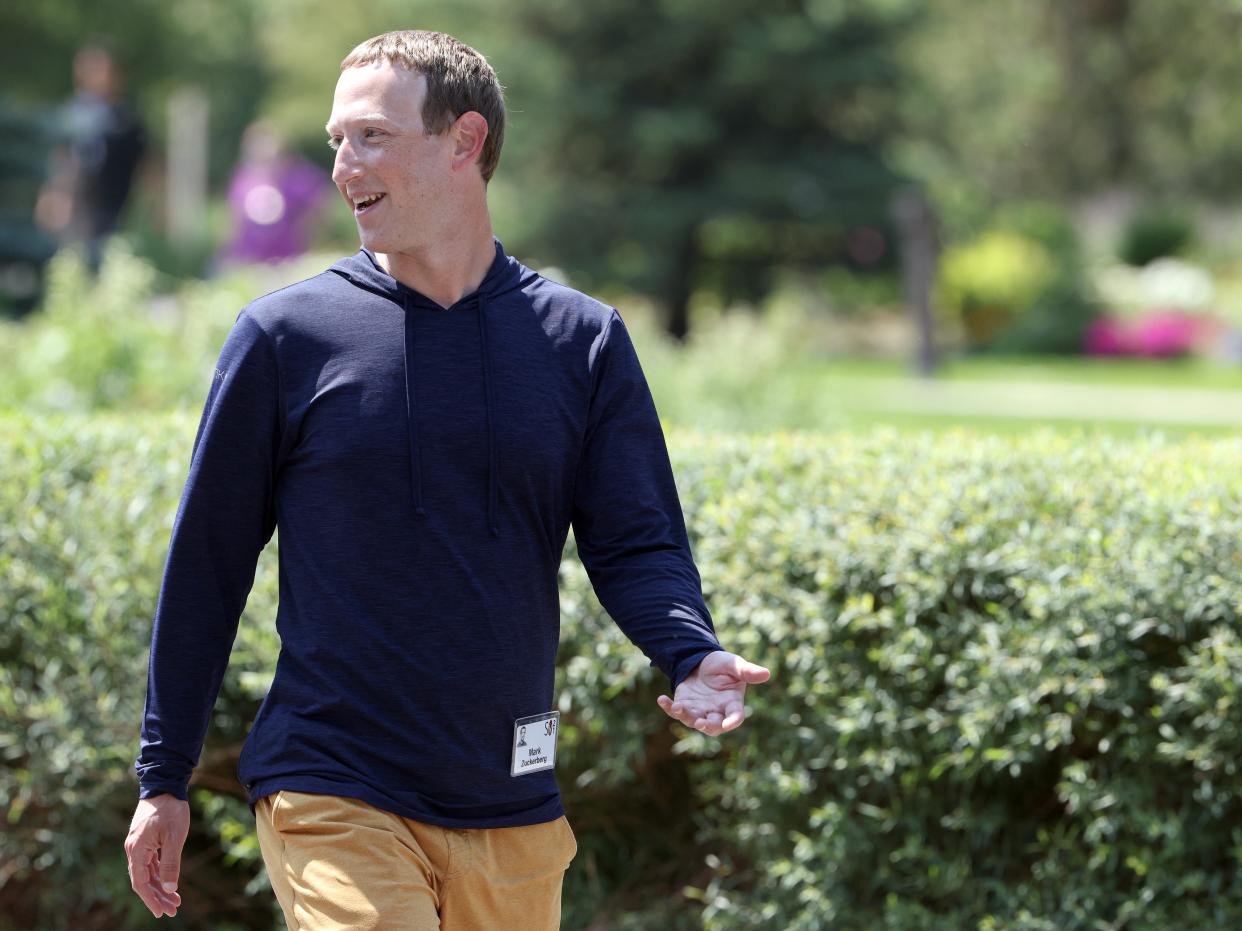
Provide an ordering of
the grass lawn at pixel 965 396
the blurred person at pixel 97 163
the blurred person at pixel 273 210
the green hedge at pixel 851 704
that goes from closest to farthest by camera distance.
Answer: the green hedge at pixel 851 704
the grass lawn at pixel 965 396
the blurred person at pixel 273 210
the blurred person at pixel 97 163

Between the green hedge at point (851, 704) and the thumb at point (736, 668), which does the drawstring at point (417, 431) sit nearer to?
the thumb at point (736, 668)

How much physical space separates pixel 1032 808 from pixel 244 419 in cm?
237

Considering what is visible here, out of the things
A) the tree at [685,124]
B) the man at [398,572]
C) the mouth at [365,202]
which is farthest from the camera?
the tree at [685,124]

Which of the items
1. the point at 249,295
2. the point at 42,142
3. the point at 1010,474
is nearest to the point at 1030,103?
the point at 42,142

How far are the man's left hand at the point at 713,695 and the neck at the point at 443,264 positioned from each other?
0.71 meters

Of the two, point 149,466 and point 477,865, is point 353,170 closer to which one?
point 477,865

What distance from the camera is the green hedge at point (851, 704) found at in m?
3.88

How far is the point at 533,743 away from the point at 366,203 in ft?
2.86

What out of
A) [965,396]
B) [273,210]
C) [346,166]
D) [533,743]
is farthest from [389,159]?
[965,396]

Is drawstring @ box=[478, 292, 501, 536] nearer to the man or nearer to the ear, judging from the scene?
the man

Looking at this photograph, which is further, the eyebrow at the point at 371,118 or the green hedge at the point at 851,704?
the green hedge at the point at 851,704

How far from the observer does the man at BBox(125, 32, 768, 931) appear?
2570 mm

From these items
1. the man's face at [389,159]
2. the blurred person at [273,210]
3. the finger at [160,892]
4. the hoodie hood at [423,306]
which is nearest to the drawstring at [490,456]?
the hoodie hood at [423,306]

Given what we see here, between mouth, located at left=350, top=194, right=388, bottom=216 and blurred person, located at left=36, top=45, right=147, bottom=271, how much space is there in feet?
41.2
